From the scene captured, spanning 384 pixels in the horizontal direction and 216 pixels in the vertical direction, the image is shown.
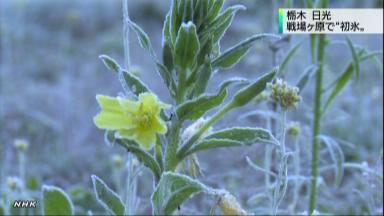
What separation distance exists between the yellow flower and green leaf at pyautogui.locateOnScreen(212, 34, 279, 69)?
174 millimetres

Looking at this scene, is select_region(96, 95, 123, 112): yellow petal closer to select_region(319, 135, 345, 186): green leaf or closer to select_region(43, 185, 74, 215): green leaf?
select_region(43, 185, 74, 215): green leaf

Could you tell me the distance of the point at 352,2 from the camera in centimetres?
361

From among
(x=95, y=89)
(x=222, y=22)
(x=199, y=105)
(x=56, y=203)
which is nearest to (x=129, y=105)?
(x=199, y=105)

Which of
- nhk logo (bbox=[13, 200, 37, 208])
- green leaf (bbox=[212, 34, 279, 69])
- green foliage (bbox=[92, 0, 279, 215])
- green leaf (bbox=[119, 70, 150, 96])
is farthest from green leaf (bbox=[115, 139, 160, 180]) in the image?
nhk logo (bbox=[13, 200, 37, 208])

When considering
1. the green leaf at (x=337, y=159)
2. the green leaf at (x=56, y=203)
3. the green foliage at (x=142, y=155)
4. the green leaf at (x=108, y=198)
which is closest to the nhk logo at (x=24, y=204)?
the green leaf at (x=56, y=203)

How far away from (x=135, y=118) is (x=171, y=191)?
0.19 metres

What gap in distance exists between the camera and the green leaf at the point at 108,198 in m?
1.23

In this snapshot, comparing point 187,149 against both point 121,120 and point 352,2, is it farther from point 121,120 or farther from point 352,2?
point 352,2

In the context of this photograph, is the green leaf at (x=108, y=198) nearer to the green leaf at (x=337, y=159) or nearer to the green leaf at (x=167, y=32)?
the green leaf at (x=167, y=32)

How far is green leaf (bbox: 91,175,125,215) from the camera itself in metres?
1.23

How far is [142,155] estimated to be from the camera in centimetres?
117

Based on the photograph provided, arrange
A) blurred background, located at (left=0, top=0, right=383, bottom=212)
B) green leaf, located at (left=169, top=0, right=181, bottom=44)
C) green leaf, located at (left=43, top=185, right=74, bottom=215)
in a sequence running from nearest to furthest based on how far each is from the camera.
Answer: green leaf, located at (left=169, top=0, right=181, bottom=44), green leaf, located at (left=43, top=185, right=74, bottom=215), blurred background, located at (left=0, top=0, right=383, bottom=212)

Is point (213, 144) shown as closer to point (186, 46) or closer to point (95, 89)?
point (186, 46)

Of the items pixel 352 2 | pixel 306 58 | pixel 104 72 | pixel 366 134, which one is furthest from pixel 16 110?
pixel 352 2
